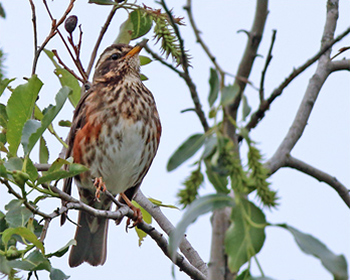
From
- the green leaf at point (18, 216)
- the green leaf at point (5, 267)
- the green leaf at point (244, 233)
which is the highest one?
the green leaf at point (18, 216)

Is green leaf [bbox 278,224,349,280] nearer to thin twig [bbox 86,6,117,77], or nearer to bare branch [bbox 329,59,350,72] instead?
bare branch [bbox 329,59,350,72]

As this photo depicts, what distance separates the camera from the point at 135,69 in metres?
6.18

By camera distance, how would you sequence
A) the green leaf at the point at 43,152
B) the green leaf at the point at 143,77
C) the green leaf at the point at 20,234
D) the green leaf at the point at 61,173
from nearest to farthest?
the green leaf at the point at 61,173 → the green leaf at the point at 20,234 → the green leaf at the point at 43,152 → the green leaf at the point at 143,77

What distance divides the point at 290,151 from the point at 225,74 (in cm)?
98

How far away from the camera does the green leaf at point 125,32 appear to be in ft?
16.6

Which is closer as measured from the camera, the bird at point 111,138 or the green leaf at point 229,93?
the green leaf at point 229,93

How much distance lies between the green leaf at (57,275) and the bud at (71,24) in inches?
79.7

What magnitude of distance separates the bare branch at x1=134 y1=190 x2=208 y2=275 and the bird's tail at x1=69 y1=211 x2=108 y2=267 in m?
0.95

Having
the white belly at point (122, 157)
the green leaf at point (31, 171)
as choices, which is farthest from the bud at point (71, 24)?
the green leaf at point (31, 171)

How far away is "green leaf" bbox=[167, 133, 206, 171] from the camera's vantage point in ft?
6.91

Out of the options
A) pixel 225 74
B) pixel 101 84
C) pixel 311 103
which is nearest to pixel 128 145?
pixel 101 84

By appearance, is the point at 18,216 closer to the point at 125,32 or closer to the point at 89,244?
the point at 125,32

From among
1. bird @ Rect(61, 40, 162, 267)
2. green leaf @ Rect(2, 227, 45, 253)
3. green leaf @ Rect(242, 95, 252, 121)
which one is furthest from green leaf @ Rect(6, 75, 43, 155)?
green leaf @ Rect(242, 95, 252, 121)

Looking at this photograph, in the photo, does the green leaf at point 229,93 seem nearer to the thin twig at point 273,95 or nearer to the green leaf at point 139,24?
the thin twig at point 273,95
